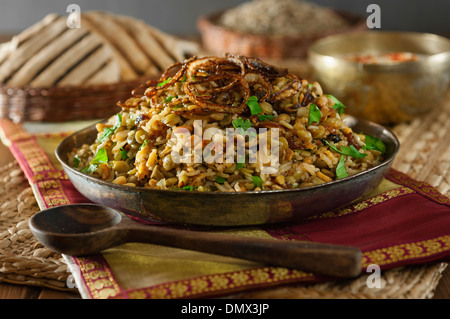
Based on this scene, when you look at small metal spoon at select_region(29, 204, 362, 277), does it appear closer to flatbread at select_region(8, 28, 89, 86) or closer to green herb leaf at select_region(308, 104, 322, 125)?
green herb leaf at select_region(308, 104, 322, 125)

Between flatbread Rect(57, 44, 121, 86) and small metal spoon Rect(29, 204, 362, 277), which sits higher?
flatbread Rect(57, 44, 121, 86)

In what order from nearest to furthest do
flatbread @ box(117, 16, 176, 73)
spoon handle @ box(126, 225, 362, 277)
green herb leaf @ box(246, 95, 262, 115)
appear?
1. spoon handle @ box(126, 225, 362, 277)
2. green herb leaf @ box(246, 95, 262, 115)
3. flatbread @ box(117, 16, 176, 73)

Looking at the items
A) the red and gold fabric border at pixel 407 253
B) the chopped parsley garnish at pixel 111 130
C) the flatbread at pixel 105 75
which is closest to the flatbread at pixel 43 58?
the flatbread at pixel 105 75

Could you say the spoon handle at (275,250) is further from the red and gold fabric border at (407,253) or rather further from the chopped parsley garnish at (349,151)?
the chopped parsley garnish at (349,151)

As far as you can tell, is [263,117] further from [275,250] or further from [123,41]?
[123,41]

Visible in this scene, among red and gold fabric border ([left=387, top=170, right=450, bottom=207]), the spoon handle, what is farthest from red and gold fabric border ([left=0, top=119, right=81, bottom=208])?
red and gold fabric border ([left=387, top=170, right=450, bottom=207])

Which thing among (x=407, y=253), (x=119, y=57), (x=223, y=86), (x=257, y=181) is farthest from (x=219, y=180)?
(x=119, y=57)

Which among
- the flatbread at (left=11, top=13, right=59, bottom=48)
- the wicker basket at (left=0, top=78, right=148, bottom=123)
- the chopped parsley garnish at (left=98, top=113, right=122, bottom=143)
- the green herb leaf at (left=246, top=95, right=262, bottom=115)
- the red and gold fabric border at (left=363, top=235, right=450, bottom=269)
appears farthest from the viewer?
the flatbread at (left=11, top=13, right=59, bottom=48)

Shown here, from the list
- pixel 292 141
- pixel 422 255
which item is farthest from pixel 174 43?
pixel 422 255
